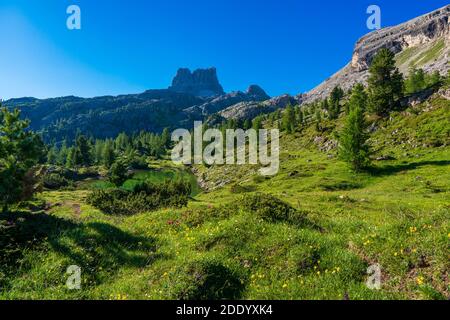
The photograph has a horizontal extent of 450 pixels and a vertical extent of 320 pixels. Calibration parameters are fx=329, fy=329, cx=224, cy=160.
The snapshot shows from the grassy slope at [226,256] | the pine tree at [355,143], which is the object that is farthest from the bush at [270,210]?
the pine tree at [355,143]

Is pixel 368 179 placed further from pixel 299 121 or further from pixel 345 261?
pixel 299 121

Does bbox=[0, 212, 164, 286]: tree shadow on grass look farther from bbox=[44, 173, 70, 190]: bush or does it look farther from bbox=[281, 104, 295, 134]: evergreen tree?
bbox=[281, 104, 295, 134]: evergreen tree

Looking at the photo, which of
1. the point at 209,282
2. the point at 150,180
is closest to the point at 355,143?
the point at 150,180

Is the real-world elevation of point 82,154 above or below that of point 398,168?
above

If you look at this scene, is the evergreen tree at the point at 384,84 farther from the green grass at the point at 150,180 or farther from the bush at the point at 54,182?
the bush at the point at 54,182

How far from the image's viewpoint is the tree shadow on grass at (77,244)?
13.3m

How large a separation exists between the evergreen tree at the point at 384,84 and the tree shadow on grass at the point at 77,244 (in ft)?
332

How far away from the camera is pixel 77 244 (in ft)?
49.1

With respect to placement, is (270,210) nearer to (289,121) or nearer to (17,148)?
(17,148)

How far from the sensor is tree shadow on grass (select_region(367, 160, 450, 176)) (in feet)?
210

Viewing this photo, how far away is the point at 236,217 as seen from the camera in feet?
56.2

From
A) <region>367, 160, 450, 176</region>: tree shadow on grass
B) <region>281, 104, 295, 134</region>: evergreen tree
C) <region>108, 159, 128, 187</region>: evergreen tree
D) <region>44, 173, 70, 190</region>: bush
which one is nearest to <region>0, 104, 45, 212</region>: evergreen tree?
<region>108, 159, 128, 187</region>: evergreen tree

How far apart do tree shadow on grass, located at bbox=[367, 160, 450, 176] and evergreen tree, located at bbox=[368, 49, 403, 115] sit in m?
39.1

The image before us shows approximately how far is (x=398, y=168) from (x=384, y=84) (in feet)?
144
